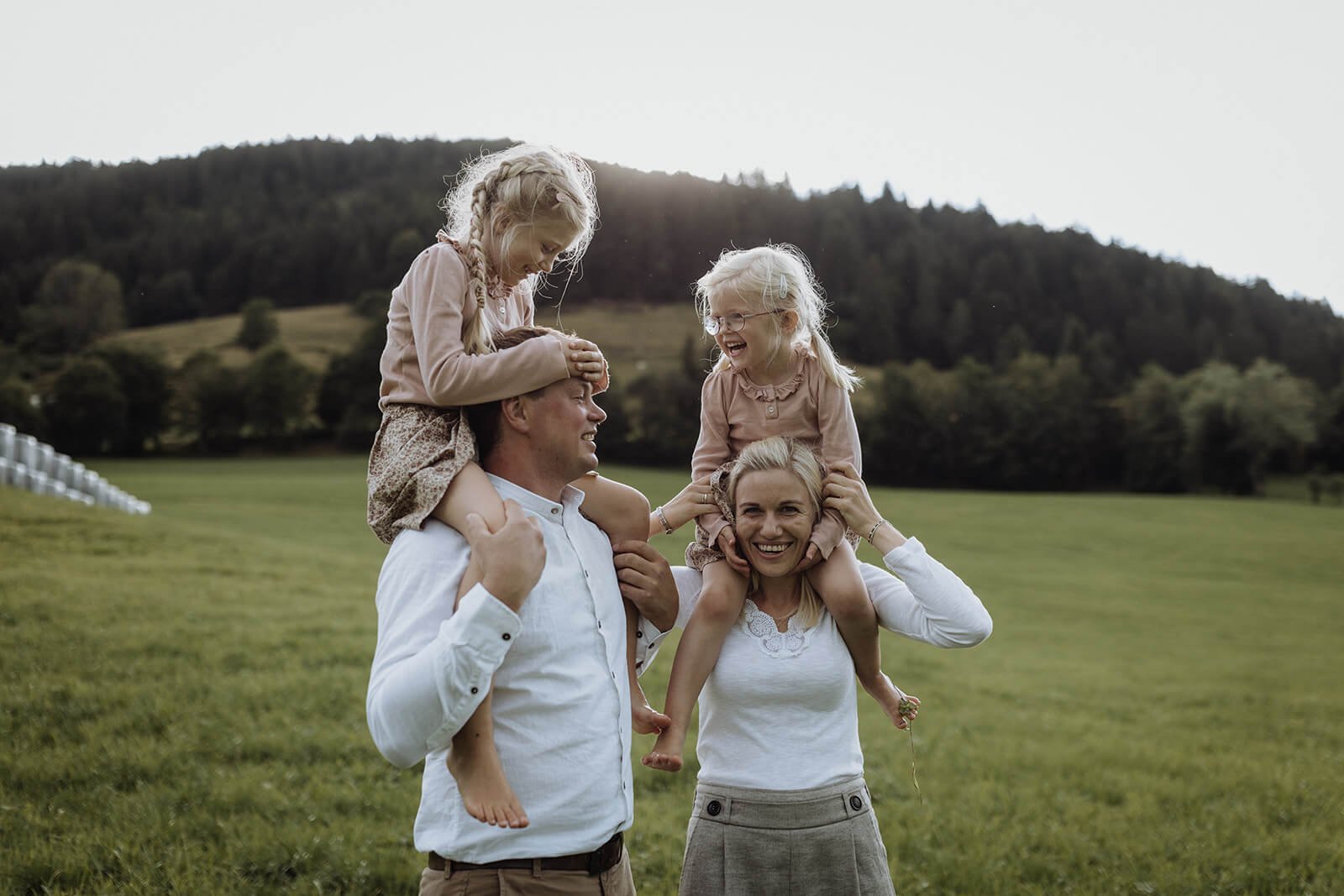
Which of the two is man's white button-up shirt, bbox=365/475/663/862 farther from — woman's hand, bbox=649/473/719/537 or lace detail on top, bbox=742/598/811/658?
woman's hand, bbox=649/473/719/537

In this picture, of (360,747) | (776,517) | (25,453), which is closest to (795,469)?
(776,517)

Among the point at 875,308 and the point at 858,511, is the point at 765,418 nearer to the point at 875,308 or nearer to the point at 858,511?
the point at 858,511

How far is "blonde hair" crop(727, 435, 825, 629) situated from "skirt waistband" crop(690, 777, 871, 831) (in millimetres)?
509

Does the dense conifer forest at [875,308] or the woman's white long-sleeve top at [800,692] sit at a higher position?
the dense conifer forest at [875,308]

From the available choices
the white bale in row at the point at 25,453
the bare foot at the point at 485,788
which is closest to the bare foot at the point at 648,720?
the bare foot at the point at 485,788

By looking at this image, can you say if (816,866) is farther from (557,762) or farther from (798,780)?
(557,762)

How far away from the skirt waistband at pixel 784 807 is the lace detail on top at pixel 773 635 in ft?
1.35

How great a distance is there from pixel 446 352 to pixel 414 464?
1.11ft

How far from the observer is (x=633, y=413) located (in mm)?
57844

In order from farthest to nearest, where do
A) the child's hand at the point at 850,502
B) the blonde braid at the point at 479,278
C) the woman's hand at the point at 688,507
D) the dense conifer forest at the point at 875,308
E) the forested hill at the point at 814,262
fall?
the forested hill at the point at 814,262
the dense conifer forest at the point at 875,308
the woman's hand at the point at 688,507
the child's hand at the point at 850,502
the blonde braid at the point at 479,278

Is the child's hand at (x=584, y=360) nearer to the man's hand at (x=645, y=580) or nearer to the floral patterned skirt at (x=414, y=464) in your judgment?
the floral patterned skirt at (x=414, y=464)

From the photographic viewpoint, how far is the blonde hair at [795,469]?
314cm

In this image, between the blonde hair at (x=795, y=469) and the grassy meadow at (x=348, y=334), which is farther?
the grassy meadow at (x=348, y=334)

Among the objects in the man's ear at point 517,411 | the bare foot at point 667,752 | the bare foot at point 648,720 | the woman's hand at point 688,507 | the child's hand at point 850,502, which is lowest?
the bare foot at point 667,752
